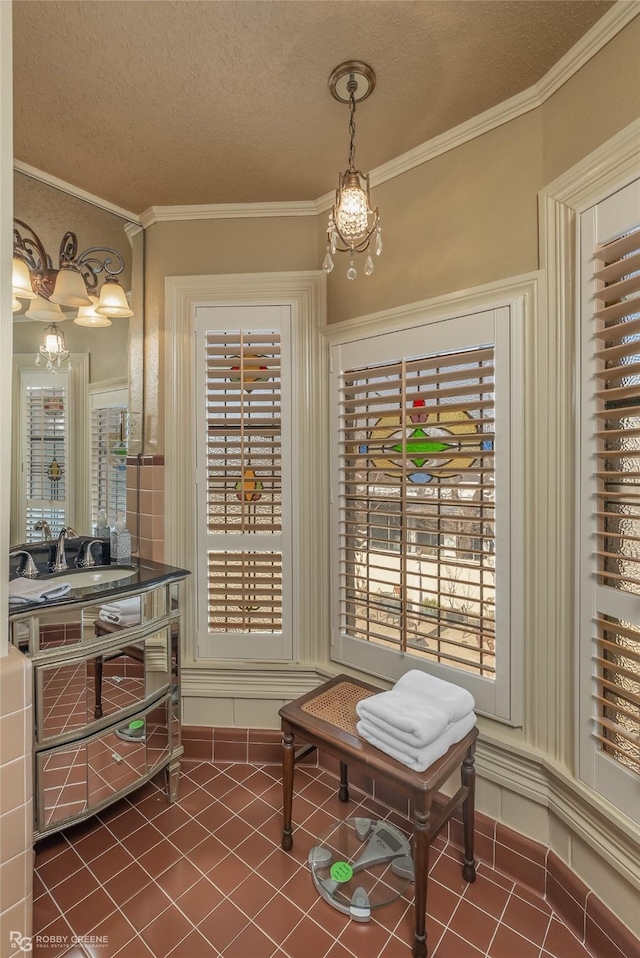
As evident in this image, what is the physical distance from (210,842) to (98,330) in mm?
1960

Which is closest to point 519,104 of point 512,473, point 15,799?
point 512,473

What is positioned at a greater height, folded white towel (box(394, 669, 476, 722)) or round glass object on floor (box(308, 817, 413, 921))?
folded white towel (box(394, 669, 476, 722))

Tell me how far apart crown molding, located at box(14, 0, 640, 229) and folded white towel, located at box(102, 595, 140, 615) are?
1624mm

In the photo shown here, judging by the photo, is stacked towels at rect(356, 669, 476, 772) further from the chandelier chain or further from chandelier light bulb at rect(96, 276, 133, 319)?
chandelier light bulb at rect(96, 276, 133, 319)

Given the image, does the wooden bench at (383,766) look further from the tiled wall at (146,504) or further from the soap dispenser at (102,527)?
the soap dispenser at (102,527)

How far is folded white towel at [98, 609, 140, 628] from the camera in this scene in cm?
151

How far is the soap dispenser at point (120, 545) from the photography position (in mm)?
1914

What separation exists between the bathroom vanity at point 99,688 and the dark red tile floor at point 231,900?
0.16 meters

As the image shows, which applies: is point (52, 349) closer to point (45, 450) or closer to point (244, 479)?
point (45, 450)

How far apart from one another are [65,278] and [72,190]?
1.32 feet

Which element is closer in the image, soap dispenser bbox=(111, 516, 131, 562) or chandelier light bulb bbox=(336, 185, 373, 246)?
chandelier light bulb bbox=(336, 185, 373, 246)

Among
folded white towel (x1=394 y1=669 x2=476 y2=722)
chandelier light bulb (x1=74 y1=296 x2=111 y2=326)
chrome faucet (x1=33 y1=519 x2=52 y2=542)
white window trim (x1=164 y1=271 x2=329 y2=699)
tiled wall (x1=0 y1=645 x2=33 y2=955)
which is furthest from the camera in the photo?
white window trim (x1=164 y1=271 x2=329 y2=699)

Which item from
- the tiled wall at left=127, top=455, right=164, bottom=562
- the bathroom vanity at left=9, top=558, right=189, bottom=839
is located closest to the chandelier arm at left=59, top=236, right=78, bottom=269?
the tiled wall at left=127, top=455, right=164, bottom=562

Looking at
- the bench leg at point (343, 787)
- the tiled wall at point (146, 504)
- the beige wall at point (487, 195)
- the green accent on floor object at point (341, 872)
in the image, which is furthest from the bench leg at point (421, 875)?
the beige wall at point (487, 195)
